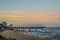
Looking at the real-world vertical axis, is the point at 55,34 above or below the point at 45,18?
below

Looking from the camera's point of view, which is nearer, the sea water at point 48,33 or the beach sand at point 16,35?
the sea water at point 48,33

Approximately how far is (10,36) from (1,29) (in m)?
0.63

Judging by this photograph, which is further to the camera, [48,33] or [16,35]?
[16,35]

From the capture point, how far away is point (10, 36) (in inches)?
195

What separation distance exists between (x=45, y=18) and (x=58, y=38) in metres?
0.63

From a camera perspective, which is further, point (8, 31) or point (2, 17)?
point (8, 31)

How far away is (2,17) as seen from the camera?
4.66 m

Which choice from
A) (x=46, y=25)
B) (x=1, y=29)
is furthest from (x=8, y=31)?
(x=46, y=25)

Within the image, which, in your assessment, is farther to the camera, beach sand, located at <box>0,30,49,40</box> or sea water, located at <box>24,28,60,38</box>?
beach sand, located at <box>0,30,49,40</box>

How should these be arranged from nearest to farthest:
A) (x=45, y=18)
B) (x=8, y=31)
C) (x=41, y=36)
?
(x=45, y=18) < (x=41, y=36) < (x=8, y=31)

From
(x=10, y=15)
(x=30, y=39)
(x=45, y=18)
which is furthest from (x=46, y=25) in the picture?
(x=10, y=15)

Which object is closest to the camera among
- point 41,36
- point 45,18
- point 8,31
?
point 45,18

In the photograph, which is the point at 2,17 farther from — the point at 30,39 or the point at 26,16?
the point at 30,39

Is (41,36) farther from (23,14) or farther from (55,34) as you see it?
(23,14)
